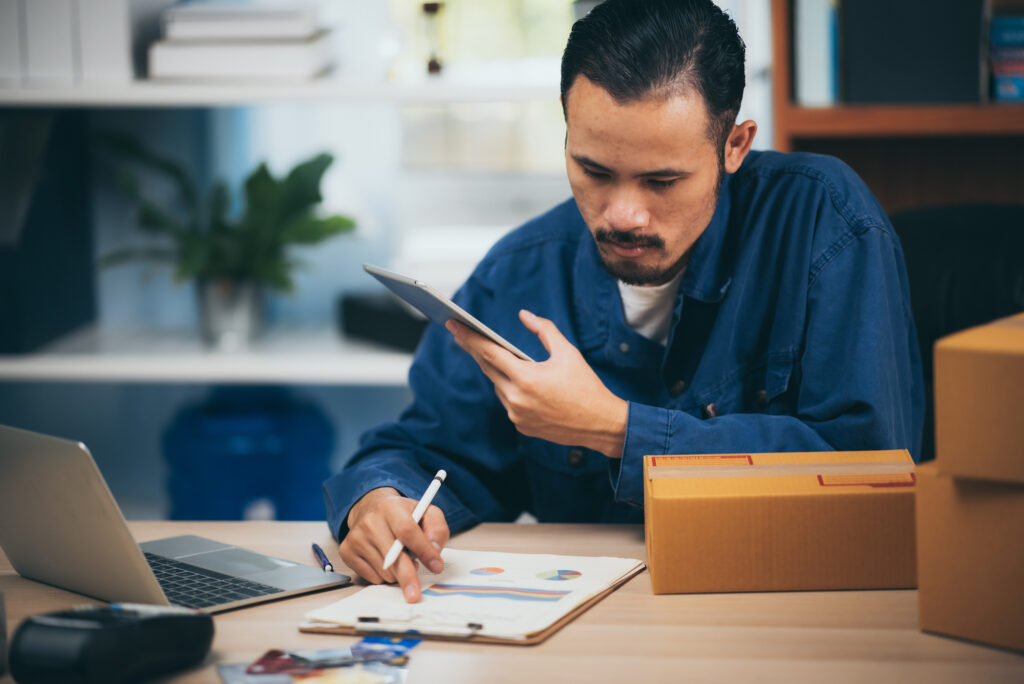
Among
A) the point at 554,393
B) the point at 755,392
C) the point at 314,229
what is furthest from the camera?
the point at 314,229

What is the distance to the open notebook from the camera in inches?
32.2

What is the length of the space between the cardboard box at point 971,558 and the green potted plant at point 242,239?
144cm

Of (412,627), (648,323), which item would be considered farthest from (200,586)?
(648,323)

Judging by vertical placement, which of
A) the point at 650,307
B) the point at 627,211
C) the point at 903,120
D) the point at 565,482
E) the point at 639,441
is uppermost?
the point at 903,120

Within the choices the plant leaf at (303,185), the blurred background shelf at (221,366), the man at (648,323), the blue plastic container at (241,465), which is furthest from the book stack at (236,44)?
the man at (648,323)

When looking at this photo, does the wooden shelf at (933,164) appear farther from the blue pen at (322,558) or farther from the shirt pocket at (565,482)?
the blue pen at (322,558)

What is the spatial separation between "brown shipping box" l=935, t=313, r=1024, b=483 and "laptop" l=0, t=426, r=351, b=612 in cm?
53

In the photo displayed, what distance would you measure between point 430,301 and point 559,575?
271 millimetres

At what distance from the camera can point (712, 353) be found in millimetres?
1211

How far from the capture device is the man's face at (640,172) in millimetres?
1076

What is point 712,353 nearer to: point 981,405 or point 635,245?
point 635,245

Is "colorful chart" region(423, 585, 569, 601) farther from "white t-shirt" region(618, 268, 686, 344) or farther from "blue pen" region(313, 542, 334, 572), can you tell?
"white t-shirt" region(618, 268, 686, 344)

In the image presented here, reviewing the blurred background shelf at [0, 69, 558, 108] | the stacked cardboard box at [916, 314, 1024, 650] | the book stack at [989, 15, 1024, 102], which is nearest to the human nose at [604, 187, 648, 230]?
the stacked cardboard box at [916, 314, 1024, 650]

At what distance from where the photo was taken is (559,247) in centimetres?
133
